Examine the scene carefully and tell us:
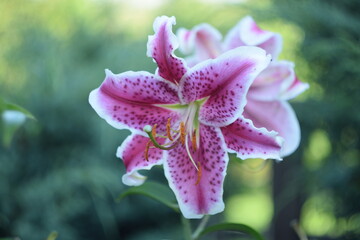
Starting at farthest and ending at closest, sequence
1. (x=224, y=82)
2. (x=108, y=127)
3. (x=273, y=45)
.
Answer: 1. (x=108, y=127)
2. (x=273, y=45)
3. (x=224, y=82)

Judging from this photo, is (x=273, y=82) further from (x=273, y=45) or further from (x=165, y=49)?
(x=165, y=49)

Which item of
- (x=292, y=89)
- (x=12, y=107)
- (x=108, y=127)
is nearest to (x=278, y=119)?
(x=292, y=89)

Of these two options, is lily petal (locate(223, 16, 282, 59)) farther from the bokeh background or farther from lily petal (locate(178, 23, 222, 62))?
the bokeh background

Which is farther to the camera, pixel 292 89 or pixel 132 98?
pixel 292 89

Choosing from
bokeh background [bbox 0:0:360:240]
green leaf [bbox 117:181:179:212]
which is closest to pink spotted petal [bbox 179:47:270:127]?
green leaf [bbox 117:181:179:212]

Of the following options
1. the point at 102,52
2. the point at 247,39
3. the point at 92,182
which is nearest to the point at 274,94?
the point at 247,39

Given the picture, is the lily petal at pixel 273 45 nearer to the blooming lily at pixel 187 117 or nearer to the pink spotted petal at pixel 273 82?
the pink spotted petal at pixel 273 82

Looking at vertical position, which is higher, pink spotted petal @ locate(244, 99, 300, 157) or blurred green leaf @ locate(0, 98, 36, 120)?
blurred green leaf @ locate(0, 98, 36, 120)

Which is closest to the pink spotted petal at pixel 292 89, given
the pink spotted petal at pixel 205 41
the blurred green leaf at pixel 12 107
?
the pink spotted petal at pixel 205 41
